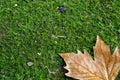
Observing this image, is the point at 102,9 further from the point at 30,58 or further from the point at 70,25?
the point at 30,58

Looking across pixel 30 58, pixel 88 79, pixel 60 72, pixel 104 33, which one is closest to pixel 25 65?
pixel 30 58

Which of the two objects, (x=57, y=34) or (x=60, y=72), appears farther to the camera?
(x=57, y=34)

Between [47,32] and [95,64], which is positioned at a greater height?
[47,32]

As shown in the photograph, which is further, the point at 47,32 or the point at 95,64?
the point at 47,32
